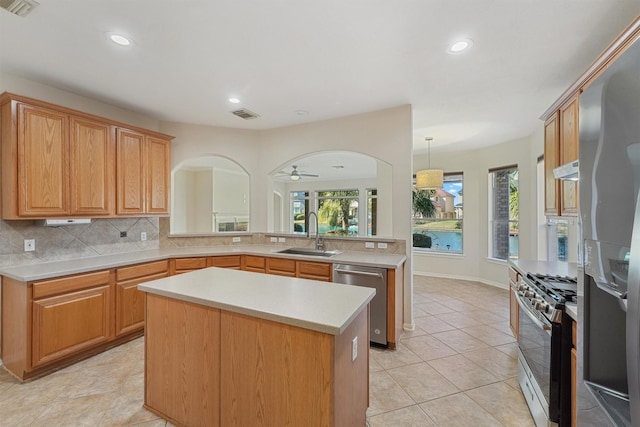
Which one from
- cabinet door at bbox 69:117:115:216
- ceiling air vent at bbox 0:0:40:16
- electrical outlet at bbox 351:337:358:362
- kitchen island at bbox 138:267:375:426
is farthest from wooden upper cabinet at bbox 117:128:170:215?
electrical outlet at bbox 351:337:358:362

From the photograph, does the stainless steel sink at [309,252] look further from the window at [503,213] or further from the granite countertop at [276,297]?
the window at [503,213]

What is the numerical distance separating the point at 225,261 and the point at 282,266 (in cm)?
78

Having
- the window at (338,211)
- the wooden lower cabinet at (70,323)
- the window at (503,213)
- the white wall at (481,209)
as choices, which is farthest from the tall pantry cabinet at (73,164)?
the window at (338,211)

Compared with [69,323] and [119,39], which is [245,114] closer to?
[119,39]

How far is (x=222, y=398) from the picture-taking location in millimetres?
1650

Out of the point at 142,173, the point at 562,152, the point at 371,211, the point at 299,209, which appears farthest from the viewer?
the point at 299,209

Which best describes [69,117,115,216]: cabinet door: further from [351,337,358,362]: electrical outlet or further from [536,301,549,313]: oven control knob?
[536,301,549,313]: oven control knob

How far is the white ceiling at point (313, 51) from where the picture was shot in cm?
186

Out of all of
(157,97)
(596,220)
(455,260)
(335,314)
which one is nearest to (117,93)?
(157,97)

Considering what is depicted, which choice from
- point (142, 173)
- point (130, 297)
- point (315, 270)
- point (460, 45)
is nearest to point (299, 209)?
point (142, 173)

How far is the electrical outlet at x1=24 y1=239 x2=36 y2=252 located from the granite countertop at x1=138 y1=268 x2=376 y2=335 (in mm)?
1820

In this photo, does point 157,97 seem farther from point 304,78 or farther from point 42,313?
point 42,313

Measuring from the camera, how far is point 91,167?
301 cm

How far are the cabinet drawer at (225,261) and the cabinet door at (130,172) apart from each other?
103 cm
